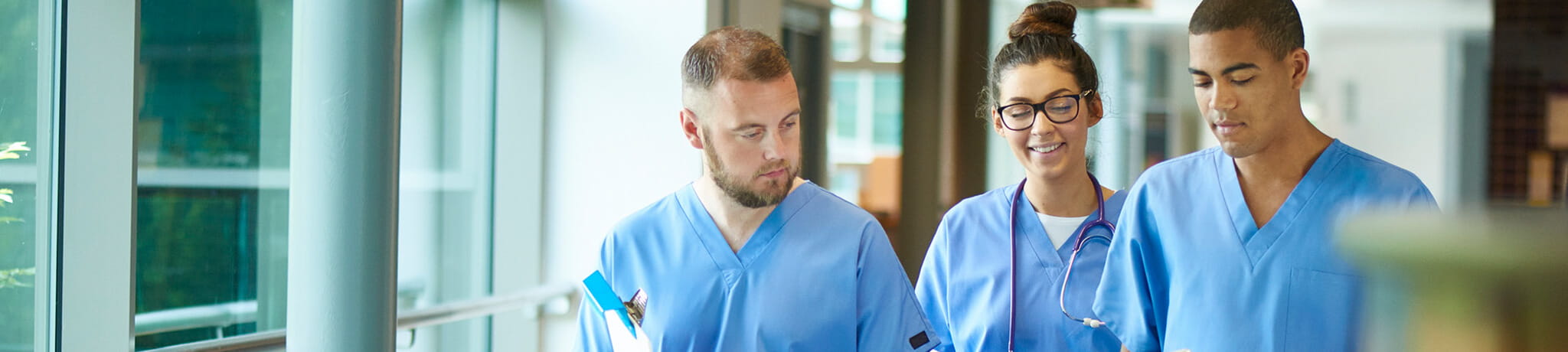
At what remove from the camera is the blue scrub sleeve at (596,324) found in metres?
1.73

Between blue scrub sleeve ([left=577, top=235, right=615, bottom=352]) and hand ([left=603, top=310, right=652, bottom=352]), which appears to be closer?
hand ([left=603, top=310, right=652, bottom=352])

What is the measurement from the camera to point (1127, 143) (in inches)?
322

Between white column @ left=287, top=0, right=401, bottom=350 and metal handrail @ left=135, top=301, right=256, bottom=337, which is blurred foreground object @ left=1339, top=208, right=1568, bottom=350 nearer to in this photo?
white column @ left=287, top=0, right=401, bottom=350

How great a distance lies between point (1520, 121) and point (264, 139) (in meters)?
5.97

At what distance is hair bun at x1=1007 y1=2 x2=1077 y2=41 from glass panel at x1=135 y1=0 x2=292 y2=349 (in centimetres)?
172

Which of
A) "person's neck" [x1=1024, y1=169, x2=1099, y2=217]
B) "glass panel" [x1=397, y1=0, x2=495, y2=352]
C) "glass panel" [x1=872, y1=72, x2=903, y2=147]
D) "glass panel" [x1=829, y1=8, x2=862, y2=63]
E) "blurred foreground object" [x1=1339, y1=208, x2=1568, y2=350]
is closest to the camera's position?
"blurred foreground object" [x1=1339, y1=208, x2=1568, y2=350]

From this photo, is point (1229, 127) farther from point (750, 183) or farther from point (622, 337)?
point (622, 337)

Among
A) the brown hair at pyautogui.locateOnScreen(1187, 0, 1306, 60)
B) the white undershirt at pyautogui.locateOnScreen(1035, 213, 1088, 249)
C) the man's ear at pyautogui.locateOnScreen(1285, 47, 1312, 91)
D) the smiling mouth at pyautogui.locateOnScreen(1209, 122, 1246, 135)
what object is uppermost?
the brown hair at pyautogui.locateOnScreen(1187, 0, 1306, 60)

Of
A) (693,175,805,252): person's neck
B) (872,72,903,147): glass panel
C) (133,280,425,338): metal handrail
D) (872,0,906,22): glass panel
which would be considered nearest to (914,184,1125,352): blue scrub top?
(693,175,805,252): person's neck

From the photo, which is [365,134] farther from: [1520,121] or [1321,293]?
[1520,121]

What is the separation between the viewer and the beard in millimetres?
1658

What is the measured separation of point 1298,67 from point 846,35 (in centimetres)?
334

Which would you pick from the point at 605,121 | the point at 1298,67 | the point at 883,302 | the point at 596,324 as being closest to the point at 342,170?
the point at 596,324

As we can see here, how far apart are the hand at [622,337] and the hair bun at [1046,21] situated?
3.08 ft
